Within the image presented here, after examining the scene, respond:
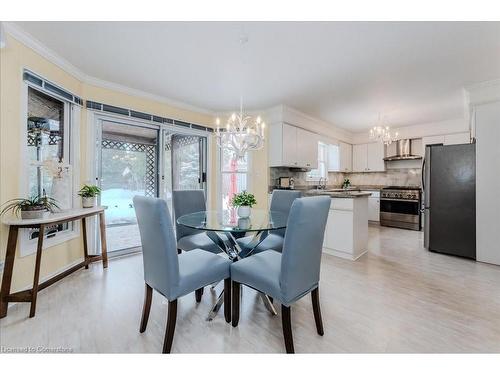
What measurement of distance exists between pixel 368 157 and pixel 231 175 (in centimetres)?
386

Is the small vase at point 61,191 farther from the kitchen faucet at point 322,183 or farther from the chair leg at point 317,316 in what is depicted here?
the kitchen faucet at point 322,183

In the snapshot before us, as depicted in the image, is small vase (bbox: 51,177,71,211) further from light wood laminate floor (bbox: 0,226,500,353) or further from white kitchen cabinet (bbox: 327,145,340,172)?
white kitchen cabinet (bbox: 327,145,340,172)

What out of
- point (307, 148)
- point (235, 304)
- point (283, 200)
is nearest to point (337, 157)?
point (307, 148)

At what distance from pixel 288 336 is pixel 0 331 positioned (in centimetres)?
208

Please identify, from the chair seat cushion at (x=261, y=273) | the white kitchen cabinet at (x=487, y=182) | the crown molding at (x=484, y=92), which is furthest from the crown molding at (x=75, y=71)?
the white kitchen cabinet at (x=487, y=182)

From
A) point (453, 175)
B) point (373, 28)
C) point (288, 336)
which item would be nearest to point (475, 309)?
point (288, 336)

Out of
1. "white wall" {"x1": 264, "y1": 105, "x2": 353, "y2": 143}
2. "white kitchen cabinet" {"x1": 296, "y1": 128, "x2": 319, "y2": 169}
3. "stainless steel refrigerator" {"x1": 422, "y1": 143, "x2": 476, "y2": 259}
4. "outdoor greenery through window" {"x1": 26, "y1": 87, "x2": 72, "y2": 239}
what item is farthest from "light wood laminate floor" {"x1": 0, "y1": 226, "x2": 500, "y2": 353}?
"white wall" {"x1": 264, "y1": 105, "x2": 353, "y2": 143}

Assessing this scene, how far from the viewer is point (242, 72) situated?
2.74 meters

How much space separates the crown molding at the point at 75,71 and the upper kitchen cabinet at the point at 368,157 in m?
4.15

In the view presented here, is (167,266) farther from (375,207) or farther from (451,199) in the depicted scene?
(375,207)

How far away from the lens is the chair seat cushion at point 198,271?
1.52 meters

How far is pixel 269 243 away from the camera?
2352mm

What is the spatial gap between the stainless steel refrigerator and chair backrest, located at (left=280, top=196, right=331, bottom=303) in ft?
9.58
